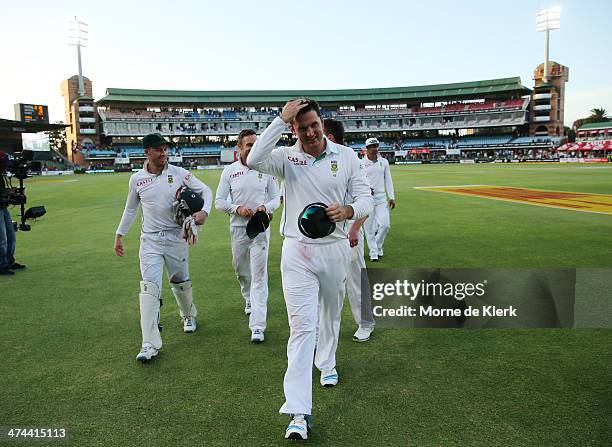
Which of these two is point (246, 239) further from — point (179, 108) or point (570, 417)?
point (179, 108)

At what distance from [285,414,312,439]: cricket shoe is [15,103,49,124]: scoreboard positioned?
76992mm

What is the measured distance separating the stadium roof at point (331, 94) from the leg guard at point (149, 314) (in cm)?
9496

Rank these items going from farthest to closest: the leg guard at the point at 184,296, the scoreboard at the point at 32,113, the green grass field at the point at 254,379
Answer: the scoreboard at the point at 32,113 < the leg guard at the point at 184,296 < the green grass field at the point at 254,379

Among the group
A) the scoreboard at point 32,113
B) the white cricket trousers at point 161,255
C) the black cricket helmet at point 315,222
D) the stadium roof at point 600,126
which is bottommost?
the white cricket trousers at point 161,255

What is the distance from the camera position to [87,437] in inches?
125

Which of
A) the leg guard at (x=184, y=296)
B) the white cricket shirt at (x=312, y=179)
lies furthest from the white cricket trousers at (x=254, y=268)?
the white cricket shirt at (x=312, y=179)

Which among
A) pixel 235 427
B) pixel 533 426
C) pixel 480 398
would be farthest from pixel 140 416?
pixel 533 426

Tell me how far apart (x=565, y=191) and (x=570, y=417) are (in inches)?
815

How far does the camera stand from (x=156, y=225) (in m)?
4.88

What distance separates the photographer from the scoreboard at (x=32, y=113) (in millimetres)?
68125

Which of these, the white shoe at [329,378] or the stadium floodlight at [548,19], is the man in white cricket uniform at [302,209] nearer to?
the white shoe at [329,378]

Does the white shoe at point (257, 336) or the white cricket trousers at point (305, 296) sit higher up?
the white cricket trousers at point (305, 296)

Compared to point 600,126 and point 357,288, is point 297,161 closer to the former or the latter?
point 357,288

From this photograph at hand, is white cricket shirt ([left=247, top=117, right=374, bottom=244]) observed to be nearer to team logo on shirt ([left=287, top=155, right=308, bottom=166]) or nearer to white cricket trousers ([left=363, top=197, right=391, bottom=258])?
team logo on shirt ([left=287, top=155, right=308, bottom=166])
